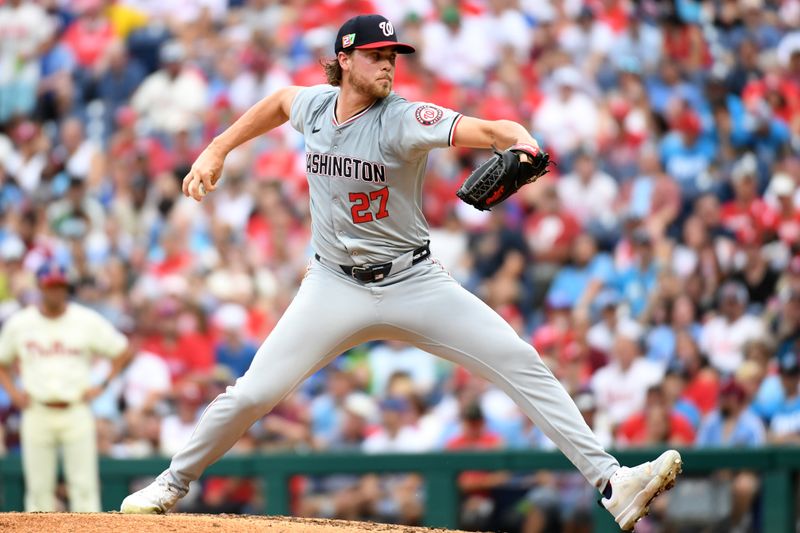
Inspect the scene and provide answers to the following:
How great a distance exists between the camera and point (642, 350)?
10.7 metres

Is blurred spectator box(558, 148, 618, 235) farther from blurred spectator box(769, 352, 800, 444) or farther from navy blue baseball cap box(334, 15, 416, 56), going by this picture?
navy blue baseball cap box(334, 15, 416, 56)

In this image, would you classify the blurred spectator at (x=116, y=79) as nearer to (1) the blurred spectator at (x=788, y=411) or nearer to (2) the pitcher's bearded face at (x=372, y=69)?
(1) the blurred spectator at (x=788, y=411)

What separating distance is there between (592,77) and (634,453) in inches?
219

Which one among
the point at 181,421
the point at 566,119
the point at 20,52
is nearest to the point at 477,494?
the point at 181,421

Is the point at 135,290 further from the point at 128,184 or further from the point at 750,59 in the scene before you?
the point at 750,59

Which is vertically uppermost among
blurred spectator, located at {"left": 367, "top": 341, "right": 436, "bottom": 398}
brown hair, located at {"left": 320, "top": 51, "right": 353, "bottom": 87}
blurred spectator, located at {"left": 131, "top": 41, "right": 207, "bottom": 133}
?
blurred spectator, located at {"left": 131, "top": 41, "right": 207, "bottom": 133}

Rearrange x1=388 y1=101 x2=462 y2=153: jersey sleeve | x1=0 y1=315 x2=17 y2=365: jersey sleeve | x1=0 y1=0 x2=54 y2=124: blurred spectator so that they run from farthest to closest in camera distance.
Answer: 1. x1=0 y1=0 x2=54 y2=124: blurred spectator
2. x1=0 y1=315 x2=17 y2=365: jersey sleeve
3. x1=388 y1=101 x2=462 y2=153: jersey sleeve

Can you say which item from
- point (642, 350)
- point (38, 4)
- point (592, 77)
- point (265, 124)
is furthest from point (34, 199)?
point (265, 124)

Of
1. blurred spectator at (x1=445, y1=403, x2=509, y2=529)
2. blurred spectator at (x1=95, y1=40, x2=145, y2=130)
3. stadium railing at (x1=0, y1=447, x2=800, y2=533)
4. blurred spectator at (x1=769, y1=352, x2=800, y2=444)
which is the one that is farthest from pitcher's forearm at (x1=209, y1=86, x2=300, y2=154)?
blurred spectator at (x1=95, y1=40, x2=145, y2=130)

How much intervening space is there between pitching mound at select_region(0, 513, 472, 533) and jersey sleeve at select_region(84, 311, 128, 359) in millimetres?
3725

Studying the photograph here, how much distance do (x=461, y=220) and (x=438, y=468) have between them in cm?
353

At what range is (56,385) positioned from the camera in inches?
373

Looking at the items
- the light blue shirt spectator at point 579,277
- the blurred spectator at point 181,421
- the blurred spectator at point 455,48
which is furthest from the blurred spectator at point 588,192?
the blurred spectator at point 181,421

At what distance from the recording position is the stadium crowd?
10.3m
